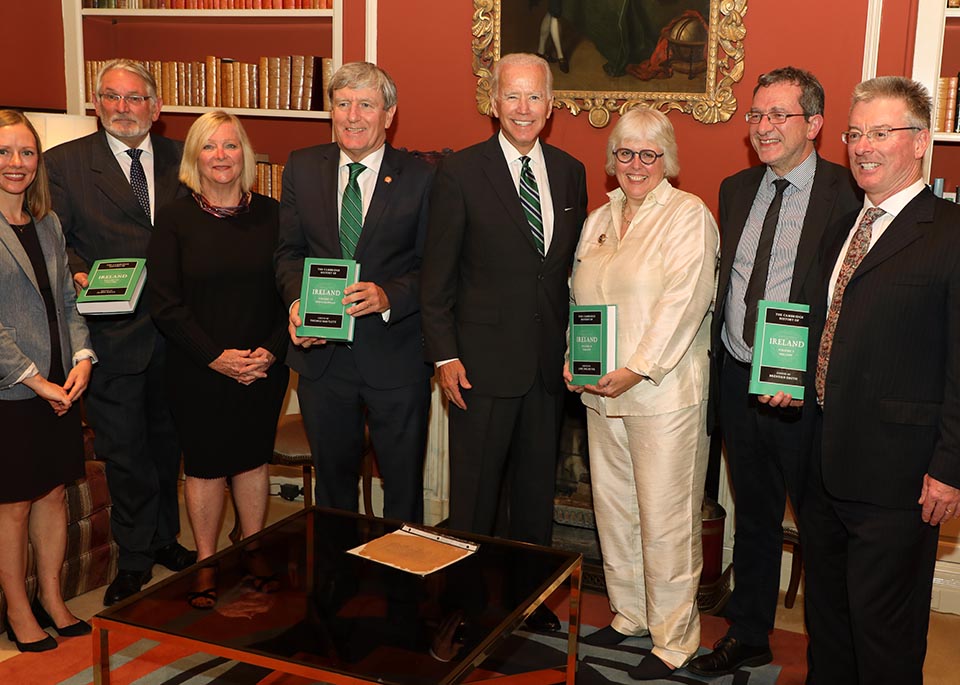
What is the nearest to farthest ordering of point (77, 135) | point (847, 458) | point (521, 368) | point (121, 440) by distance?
1. point (847, 458)
2. point (521, 368)
3. point (121, 440)
4. point (77, 135)

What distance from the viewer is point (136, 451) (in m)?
3.69

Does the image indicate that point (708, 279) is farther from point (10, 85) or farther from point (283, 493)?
point (10, 85)

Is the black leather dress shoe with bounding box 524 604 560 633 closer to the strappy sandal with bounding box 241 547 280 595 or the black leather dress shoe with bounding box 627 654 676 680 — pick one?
the black leather dress shoe with bounding box 627 654 676 680

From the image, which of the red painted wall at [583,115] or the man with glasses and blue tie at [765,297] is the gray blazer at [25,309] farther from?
the man with glasses and blue tie at [765,297]

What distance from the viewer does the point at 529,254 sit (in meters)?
3.02

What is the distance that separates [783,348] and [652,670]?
3.86 feet

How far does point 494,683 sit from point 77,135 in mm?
3069

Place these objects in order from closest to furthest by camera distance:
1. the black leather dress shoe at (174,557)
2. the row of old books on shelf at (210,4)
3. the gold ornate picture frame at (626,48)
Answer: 1. the black leather dress shoe at (174,557)
2. the gold ornate picture frame at (626,48)
3. the row of old books on shelf at (210,4)

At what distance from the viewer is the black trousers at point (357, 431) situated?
3.24m

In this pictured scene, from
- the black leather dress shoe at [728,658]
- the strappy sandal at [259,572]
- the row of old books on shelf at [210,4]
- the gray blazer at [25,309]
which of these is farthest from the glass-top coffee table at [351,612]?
the row of old books on shelf at [210,4]

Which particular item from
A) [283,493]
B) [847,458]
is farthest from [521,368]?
[283,493]

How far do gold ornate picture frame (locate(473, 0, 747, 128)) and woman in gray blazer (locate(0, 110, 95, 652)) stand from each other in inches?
77.4

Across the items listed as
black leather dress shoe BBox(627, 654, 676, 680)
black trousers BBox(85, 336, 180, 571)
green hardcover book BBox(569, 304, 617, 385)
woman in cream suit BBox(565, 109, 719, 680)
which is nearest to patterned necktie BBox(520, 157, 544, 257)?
woman in cream suit BBox(565, 109, 719, 680)

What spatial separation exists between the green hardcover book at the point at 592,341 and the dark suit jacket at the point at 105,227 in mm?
1608
